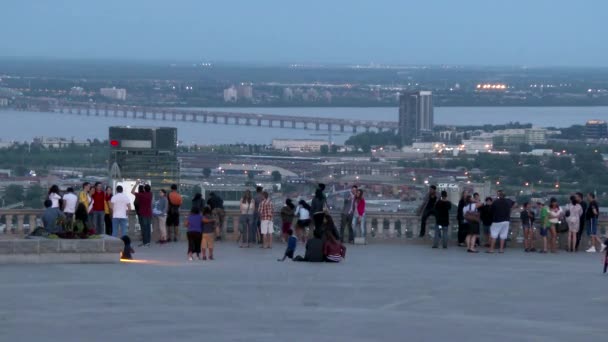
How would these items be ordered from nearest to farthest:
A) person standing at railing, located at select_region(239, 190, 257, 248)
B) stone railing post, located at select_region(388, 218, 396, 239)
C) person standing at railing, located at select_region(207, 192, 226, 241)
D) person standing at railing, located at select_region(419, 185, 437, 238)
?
person standing at railing, located at select_region(207, 192, 226, 241) < person standing at railing, located at select_region(239, 190, 257, 248) < person standing at railing, located at select_region(419, 185, 437, 238) < stone railing post, located at select_region(388, 218, 396, 239)

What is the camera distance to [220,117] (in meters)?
77.6

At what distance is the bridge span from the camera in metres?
74.8

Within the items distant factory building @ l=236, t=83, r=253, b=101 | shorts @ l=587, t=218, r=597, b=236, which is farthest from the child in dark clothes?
distant factory building @ l=236, t=83, r=253, b=101

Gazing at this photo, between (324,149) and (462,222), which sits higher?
(324,149)

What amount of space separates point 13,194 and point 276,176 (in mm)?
→ 10569

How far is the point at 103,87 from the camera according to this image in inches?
3519

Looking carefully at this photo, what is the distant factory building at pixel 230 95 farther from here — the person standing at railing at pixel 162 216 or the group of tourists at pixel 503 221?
the group of tourists at pixel 503 221

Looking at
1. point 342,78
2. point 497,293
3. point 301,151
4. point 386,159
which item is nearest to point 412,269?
point 497,293

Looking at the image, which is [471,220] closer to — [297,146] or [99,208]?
[99,208]

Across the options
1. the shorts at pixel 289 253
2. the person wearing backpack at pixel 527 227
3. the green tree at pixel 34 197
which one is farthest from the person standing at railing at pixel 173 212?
the green tree at pixel 34 197

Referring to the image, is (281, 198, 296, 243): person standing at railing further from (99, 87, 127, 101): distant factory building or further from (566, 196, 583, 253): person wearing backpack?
(99, 87, 127, 101): distant factory building

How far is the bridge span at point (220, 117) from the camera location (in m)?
74.8

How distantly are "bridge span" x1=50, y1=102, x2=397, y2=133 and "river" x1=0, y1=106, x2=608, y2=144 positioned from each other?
1.59 feet

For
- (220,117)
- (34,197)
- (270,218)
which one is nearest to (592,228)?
(270,218)
